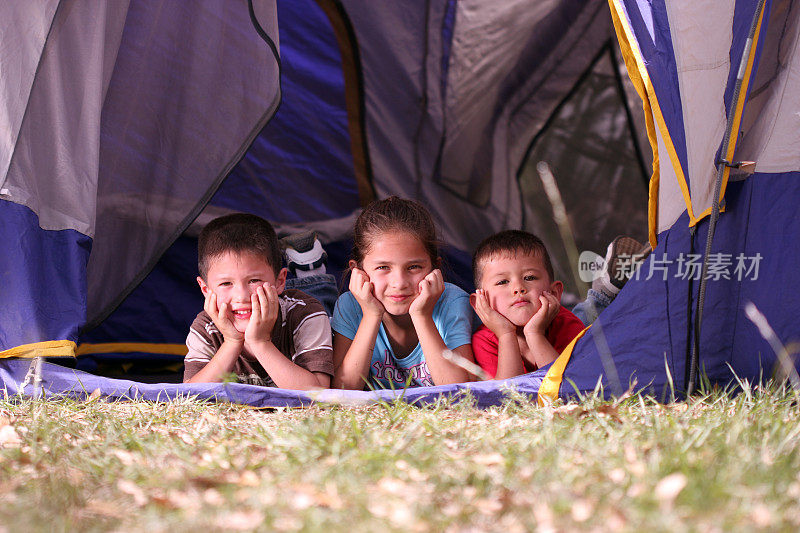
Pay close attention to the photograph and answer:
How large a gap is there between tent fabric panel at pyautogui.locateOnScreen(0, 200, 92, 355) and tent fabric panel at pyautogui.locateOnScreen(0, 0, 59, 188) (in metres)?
0.13

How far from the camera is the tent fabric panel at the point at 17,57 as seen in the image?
1.98m

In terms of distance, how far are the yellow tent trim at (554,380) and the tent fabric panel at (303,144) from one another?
5.14 ft

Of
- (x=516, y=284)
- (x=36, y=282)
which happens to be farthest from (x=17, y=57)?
(x=516, y=284)

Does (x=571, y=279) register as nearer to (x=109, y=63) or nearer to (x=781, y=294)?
(x=781, y=294)

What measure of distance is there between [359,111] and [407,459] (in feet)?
7.16

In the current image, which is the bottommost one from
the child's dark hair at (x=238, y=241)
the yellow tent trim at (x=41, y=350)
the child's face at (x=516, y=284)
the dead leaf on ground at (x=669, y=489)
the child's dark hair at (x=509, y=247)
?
the dead leaf on ground at (x=669, y=489)

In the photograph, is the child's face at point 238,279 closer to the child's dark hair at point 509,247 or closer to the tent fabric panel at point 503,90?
the child's dark hair at point 509,247

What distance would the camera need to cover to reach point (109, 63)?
231 centimetres

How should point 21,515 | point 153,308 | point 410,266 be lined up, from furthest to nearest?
point 153,308
point 410,266
point 21,515

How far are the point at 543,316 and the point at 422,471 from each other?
100 cm

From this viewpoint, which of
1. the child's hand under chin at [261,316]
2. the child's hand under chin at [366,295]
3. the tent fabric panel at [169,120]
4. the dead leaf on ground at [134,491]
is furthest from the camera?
the tent fabric panel at [169,120]

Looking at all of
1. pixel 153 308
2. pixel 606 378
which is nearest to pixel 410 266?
pixel 606 378

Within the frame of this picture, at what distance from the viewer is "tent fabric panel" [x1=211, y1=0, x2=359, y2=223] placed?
3119 mm

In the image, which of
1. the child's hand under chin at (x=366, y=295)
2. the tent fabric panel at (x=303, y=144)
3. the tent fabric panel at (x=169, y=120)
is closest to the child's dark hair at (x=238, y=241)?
the child's hand under chin at (x=366, y=295)
